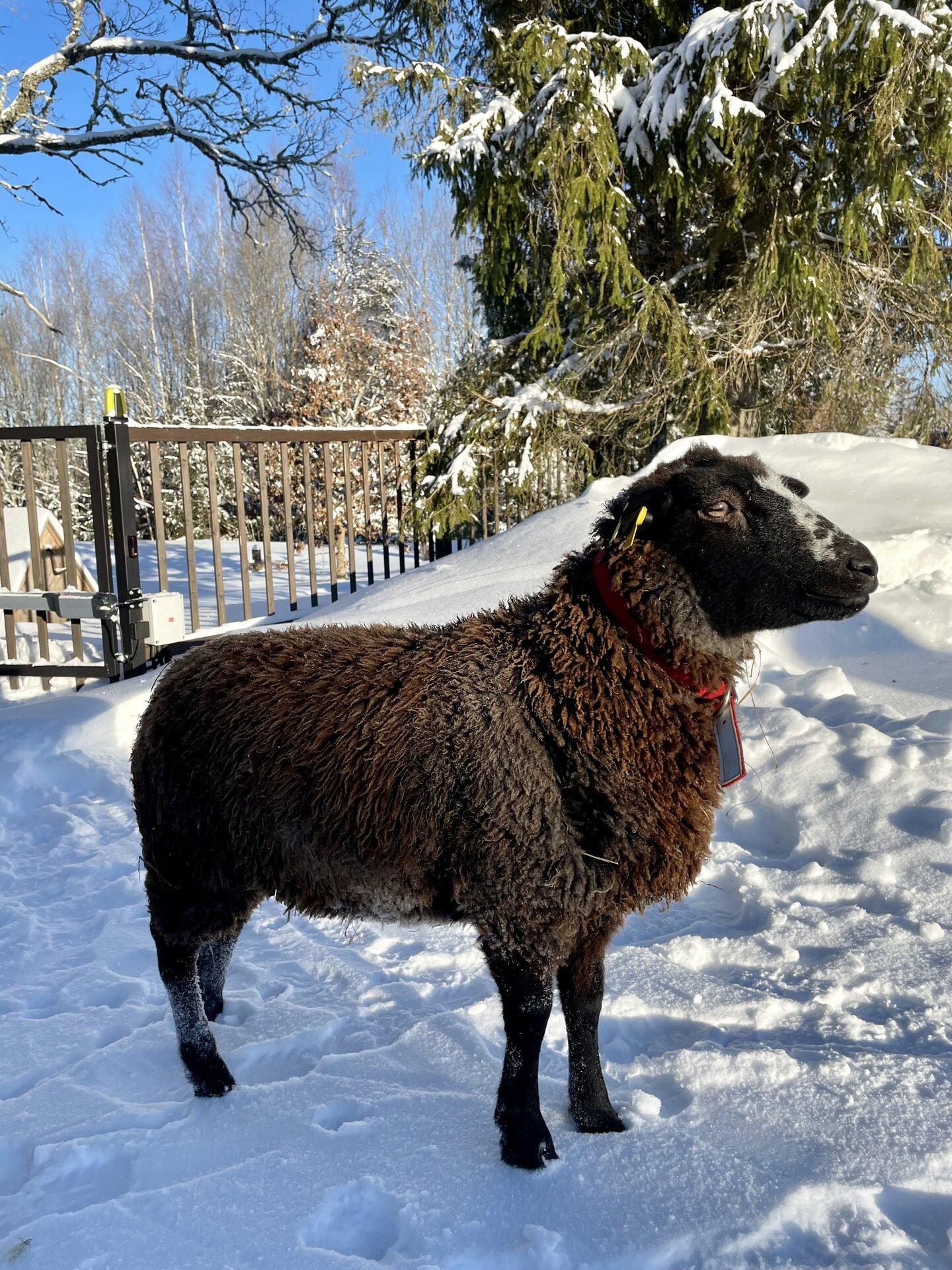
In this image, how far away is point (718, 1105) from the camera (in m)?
2.12

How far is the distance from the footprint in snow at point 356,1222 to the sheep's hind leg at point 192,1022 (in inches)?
23.0

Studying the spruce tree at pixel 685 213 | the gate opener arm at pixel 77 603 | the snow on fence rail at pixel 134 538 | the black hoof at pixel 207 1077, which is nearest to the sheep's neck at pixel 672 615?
the black hoof at pixel 207 1077

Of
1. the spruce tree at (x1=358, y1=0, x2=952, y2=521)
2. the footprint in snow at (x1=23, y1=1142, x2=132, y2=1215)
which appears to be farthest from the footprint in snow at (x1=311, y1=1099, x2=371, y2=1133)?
the spruce tree at (x1=358, y1=0, x2=952, y2=521)

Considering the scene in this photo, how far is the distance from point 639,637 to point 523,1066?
1.12 metres

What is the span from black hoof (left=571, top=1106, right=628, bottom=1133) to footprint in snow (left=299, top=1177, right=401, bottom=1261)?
0.52m

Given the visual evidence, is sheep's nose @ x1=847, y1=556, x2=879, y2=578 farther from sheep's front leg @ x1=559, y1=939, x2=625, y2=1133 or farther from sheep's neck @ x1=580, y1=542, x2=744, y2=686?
sheep's front leg @ x1=559, y1=939, x2=625, y2=1133

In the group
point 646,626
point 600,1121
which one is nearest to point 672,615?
point 646,626

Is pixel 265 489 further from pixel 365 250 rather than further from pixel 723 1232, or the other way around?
pixel 365 250

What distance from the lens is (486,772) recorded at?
2.00 metres

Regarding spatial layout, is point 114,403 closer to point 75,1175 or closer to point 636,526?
point 636,526

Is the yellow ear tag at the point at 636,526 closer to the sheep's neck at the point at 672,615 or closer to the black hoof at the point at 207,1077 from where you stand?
the sheep's neck at the point at 672,615

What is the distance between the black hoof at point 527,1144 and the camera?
6.47 ft

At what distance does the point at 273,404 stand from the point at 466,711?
845 inches

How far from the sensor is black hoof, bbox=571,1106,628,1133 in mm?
2082
